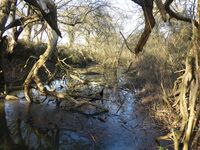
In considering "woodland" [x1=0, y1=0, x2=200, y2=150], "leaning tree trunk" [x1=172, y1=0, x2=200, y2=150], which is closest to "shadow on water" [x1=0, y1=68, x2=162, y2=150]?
"woodland" [x1=0, y1=0, x2=200, y2=150]

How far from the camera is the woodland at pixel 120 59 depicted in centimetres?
755

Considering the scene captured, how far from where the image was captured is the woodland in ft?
24.8

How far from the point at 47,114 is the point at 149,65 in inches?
332

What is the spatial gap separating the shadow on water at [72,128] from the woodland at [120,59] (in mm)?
196

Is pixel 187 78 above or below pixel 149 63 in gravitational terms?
below

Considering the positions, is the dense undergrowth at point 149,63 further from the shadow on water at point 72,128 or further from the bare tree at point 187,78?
the bare tree at point 187,78

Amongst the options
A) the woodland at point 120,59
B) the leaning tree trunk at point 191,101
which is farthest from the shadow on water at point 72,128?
the leaning tree trunk at point 191,101

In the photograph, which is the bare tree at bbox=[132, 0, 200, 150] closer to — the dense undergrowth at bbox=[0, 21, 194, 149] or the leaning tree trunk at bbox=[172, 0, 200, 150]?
the leaning tree trunk at bbox=[172, 0, 200, 150]

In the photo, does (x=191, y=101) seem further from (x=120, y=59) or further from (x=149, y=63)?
(x=149, y=63)

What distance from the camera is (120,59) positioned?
18188 millimetres

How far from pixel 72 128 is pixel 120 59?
7078 mm

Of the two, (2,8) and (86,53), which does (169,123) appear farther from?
(86,53)

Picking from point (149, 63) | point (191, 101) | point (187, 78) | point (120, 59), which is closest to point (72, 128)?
point (187, 78)

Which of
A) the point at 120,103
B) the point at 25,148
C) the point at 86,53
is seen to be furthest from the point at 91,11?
the point at 25,148
